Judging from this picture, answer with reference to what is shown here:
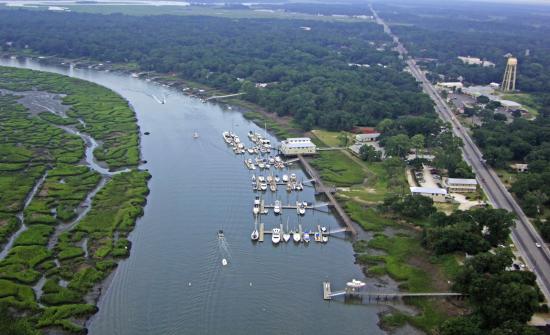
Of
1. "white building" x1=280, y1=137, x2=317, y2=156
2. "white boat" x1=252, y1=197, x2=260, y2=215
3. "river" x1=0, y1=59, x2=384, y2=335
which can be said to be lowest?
"river" x1=0, y1=59, x2=384, y2=335

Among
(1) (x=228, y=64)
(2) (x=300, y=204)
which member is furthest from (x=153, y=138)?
(1) (x=228, y=64)

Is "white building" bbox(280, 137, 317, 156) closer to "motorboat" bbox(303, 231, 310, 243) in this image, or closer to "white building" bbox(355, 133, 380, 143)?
"white building" bbox(355, 133, 380, 143)

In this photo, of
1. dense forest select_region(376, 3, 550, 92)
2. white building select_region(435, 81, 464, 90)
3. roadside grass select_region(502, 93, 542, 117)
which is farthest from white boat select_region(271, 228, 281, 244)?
dense forest select_region(376, 3, 550, 92)

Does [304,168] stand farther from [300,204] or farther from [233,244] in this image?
[233,244]

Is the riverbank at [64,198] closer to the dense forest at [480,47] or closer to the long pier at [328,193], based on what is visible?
the long pier at [328,193]

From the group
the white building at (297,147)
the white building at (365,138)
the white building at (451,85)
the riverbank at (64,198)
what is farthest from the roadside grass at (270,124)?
the white building at (451,85)
